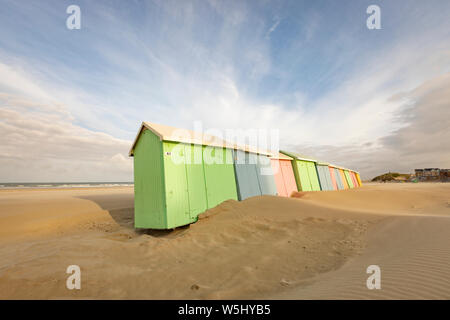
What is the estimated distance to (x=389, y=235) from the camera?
14.4ft

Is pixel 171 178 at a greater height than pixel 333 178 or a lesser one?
greater

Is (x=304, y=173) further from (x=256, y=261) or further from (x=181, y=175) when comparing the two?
(x=256, y=261)

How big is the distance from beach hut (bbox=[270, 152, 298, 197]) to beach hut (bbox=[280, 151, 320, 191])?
0.44 metres

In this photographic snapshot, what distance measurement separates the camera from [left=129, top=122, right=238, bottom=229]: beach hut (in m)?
6.17

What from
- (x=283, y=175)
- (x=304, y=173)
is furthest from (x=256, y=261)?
(x=304, y=173)

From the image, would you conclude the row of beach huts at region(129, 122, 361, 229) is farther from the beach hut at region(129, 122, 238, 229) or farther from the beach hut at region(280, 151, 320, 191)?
the beach hut at region(280, 151, 320, 191)

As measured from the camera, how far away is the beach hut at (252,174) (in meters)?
9.01

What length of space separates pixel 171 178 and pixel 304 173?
12656mm

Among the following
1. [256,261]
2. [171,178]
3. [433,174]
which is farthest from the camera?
[433,174]

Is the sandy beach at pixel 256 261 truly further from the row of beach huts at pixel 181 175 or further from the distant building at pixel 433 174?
the distant building at pixel 433 174

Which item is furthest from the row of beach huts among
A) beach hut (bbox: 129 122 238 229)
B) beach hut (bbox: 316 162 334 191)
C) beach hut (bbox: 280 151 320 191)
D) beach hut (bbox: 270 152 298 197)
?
beach hut (bbox: 316 162 334 191)

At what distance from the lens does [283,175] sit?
13125mm
